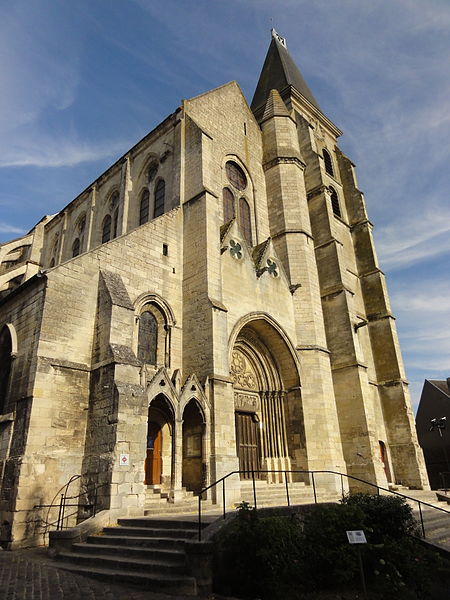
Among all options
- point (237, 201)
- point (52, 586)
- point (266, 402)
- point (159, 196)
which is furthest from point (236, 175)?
point (52, 586)

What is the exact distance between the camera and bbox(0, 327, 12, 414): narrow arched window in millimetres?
11641

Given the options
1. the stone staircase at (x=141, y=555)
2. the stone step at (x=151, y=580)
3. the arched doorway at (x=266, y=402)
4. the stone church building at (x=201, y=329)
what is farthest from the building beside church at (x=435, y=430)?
the stone step at (x=151, y=580)

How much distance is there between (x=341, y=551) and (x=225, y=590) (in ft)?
5.63

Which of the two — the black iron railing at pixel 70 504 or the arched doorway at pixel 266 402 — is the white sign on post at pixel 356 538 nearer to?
the black iron railing at pixel 70 504

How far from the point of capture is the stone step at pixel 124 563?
6.18 meters

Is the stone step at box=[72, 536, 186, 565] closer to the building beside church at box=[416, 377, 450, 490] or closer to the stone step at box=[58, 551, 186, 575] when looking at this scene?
the stone step at box=[58, 551, 186, 575]

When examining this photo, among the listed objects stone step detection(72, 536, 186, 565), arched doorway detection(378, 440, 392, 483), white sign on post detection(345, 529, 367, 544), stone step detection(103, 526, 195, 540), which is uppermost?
arched doorway detection(378, 440, 392, 483)

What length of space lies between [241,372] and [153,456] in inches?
189

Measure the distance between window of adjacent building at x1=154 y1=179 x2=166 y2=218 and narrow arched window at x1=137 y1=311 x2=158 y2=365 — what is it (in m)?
6.08

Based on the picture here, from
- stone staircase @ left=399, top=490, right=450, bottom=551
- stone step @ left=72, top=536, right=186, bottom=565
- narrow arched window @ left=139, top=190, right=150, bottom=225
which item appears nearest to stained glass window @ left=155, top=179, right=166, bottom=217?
narrow arched window @ left=139, top=190, right=150, bottom=225

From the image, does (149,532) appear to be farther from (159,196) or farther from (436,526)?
(159,196)

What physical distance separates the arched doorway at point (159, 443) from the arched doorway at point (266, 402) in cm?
335

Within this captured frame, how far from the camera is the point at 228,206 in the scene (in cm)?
1847

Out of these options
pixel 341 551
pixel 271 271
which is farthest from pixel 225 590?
pixel 271 271
